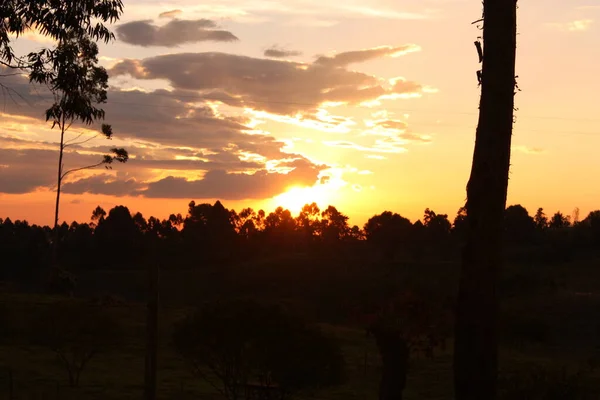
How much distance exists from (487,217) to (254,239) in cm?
14596

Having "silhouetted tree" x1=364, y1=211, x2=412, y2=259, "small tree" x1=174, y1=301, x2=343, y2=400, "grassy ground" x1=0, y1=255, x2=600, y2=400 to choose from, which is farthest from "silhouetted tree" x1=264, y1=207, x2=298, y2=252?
"small tree" x1=174, y1=301, x2=343, y2=400

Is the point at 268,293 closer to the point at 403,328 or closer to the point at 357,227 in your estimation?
the point at 357,227

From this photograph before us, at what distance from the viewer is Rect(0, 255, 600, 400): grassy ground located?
38.2 meters

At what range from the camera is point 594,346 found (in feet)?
200

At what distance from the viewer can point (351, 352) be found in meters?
52.2

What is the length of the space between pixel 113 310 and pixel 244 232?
9668 cm

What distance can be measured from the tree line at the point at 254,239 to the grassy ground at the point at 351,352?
25.9 m

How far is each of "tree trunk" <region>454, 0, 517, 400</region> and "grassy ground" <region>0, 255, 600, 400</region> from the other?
16358mm

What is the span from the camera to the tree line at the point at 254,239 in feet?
411

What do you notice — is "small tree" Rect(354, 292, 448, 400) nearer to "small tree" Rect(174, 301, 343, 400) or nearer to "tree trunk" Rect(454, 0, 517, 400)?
"small tree" Rect(174, 301, 343, 400)

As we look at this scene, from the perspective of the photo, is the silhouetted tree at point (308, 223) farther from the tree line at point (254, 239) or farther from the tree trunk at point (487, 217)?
the tree trunk at point (487, 217)

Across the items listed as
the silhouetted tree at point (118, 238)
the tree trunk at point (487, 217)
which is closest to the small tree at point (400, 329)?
the tree trunk at point (487, 217)

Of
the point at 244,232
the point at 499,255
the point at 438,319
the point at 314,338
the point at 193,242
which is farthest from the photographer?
the point at 244,232

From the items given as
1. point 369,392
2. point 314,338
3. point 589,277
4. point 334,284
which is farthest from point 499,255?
point 589,277
